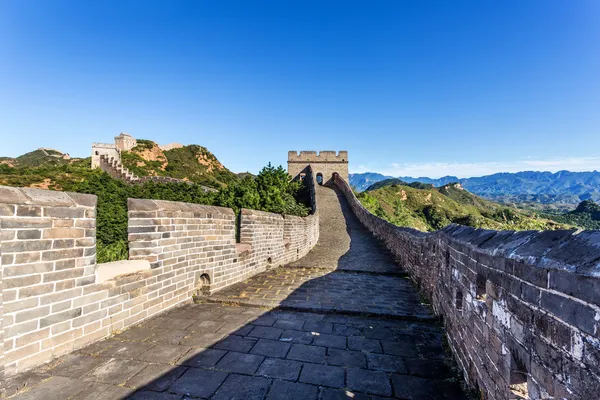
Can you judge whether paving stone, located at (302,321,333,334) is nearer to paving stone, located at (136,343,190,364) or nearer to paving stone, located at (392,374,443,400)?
paving stone, located at (392,374,443,400)

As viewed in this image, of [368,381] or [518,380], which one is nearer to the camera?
[518,380]

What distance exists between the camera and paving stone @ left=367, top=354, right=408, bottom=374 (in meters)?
2.74

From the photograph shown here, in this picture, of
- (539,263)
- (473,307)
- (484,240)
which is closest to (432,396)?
(473,307)

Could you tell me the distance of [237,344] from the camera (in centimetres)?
311

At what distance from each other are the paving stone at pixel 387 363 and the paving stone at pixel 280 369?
0.70m

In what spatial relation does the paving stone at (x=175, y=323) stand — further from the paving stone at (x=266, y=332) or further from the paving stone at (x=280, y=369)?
the paving stone at (x=280, y=369)

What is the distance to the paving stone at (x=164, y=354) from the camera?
273 centimetres

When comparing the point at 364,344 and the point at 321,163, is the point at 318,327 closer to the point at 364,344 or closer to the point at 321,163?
the point at 364,344

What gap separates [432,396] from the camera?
2.34 m

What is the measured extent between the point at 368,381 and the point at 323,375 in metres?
0.38

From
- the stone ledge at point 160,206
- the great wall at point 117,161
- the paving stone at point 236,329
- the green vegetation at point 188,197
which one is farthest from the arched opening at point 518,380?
the great wall at point 117,161

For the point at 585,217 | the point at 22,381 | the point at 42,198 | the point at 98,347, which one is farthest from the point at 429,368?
the point at 585,217

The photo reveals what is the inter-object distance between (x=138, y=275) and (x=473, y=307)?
355cm

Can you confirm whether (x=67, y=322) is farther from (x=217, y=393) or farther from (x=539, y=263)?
(x=539, y=263)
